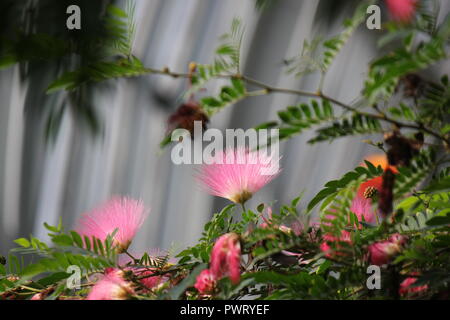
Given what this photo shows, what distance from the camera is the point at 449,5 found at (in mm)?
1393

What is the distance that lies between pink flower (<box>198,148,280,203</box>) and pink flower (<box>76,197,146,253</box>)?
0.28ft

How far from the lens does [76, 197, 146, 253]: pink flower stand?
535 millimetres

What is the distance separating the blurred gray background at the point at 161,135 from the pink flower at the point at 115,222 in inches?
32.8

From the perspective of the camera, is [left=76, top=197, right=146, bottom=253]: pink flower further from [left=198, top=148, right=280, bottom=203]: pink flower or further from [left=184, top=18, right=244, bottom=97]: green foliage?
[left=184, top=18, right=244, bottom=97]: green foliage

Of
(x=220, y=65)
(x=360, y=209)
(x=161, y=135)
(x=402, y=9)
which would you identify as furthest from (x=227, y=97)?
(x=161, y=135)

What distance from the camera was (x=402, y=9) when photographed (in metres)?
0.40

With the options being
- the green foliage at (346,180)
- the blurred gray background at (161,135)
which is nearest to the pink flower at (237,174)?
the green foliage at (346,180)

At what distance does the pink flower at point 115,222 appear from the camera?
0.54m

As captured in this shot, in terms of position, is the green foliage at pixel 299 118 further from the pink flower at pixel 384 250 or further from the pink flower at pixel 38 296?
the pink flower at pixel 38 296

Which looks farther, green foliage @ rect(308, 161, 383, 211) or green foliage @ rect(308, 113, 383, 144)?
green foliage @ rect(308, 161, 383, 211)

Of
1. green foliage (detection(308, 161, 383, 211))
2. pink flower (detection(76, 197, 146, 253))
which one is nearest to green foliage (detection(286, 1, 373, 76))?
green foliage (detection(308, 161, 383, 211))

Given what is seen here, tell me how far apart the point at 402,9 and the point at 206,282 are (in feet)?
0.84

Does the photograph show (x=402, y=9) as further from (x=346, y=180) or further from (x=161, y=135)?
(x=161, y=135)
